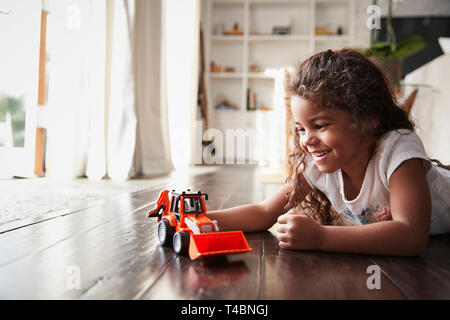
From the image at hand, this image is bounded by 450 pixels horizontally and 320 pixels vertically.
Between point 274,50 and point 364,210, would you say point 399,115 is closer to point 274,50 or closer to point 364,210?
point 364,210

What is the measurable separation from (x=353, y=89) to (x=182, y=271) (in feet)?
1.62

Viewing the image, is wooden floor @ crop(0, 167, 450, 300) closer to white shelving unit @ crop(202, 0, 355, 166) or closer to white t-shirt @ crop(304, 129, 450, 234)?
white t-shirt @ crop(304, 129, 450, 234)

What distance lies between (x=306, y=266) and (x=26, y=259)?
0.50 meters

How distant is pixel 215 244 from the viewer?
67 centimetres

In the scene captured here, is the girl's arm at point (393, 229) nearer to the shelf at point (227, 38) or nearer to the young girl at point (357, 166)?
the young girl at point (357, 166)

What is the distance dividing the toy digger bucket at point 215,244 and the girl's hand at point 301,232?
11 cm

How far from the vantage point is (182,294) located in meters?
0.52

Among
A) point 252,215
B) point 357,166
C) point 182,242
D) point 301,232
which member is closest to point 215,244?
point 182,242

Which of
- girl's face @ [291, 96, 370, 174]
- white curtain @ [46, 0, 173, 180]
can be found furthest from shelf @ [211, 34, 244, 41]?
girl's face @ [291, 96, 370, 174]

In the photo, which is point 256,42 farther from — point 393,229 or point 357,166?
point 393,229

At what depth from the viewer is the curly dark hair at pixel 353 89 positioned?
78cm

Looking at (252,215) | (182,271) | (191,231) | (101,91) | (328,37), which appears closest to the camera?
(182,271)

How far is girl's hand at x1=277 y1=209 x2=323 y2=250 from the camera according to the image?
0.74 metres

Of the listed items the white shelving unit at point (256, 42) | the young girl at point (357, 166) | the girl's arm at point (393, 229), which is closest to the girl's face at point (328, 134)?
the young girl at point (357, 166)
